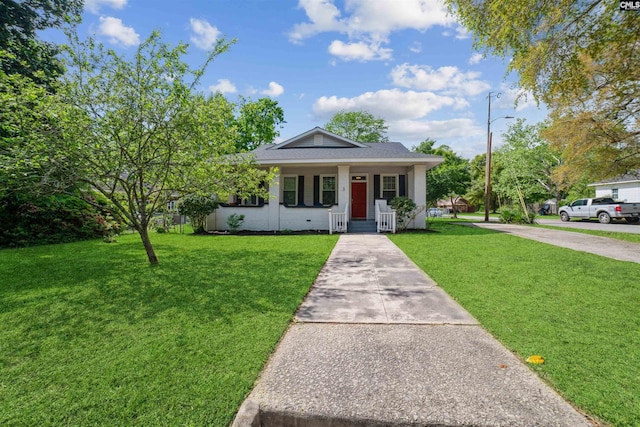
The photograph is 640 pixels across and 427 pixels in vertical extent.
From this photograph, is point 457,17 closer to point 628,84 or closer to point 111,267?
point 628,84

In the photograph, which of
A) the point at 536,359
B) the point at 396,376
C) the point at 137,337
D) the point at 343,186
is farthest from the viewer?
the point at 343,186

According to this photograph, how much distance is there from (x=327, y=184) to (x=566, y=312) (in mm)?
11598

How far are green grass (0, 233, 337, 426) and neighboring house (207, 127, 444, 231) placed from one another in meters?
6.79

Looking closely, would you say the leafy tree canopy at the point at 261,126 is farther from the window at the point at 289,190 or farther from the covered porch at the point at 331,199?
the covered porch at the point at 331,199

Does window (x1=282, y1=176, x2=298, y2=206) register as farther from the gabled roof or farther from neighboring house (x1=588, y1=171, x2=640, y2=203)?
neighboring house (x1=588, y1=171, x2=640, y2=203)

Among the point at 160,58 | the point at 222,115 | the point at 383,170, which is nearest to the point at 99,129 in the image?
the point at 160,58

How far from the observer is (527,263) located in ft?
19.7

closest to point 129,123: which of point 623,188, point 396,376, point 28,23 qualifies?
point 396,376

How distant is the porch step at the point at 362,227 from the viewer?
12663 mm

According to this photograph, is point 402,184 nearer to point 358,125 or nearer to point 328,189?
point 328,189

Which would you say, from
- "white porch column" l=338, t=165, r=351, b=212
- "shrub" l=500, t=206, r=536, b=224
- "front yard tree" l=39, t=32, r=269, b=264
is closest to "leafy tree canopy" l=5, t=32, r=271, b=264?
"front yard tree" l=39, t=32, r=269, b=264

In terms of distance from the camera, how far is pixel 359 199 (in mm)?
14445

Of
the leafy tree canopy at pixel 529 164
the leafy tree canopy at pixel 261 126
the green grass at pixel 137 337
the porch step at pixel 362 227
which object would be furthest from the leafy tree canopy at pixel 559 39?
the leafy tree canopy at pixel 529 164

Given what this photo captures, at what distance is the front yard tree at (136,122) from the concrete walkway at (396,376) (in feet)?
13.4
